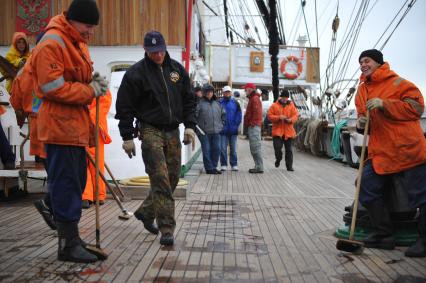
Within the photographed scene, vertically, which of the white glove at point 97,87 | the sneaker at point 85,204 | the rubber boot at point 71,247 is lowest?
the sneaker at point 85,204

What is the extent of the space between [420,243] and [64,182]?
290 cm

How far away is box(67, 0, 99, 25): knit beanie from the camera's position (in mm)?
3777

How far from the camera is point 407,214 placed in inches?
188

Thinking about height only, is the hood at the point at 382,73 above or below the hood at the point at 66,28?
below

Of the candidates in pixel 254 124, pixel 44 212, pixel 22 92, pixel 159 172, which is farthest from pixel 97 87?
pixel 254 124

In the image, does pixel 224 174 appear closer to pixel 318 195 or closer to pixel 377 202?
pixel 318 195

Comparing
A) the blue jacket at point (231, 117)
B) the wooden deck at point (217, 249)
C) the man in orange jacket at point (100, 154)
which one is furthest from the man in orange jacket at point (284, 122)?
the man in orange jacket at point (100, 154)

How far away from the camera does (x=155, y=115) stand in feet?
15.0

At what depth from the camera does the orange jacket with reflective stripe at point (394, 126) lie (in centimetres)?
446

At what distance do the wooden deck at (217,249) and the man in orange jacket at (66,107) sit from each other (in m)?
0.37

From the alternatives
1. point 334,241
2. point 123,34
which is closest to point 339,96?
point 123,34

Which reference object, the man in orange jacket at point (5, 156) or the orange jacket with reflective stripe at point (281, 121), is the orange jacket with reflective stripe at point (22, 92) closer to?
the man in orange jacket at point (5, 156)

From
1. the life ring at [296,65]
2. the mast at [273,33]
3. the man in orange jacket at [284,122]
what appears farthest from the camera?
the life ring at [296,65]

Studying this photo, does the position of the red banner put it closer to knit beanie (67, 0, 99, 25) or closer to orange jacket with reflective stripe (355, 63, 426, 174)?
knit beanie (67, 0, 99, 25)
